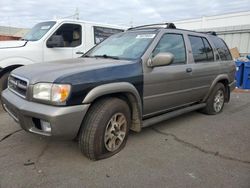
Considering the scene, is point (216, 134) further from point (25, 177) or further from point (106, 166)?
point (25, 177)

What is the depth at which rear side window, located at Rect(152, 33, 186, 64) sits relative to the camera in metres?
3.79

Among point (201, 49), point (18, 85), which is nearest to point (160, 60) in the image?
point (201, 49)

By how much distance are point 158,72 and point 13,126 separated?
2.79m

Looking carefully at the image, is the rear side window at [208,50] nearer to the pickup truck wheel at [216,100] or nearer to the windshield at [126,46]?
the pickup truck wheel at [216,100]

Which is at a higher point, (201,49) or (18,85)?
(201,49)

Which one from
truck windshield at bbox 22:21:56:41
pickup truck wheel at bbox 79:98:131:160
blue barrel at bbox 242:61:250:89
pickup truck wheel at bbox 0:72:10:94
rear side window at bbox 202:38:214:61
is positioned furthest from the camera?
blue barrel at bbox 242:61:250:89

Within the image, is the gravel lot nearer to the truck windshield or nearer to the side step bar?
the side step bar

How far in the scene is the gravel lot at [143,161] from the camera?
2.66m

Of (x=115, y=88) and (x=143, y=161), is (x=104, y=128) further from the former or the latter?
(x=143, y=161)

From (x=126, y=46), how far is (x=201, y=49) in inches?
67.8

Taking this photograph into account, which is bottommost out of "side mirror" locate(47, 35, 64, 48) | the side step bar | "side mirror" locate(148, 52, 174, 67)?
the side step bar

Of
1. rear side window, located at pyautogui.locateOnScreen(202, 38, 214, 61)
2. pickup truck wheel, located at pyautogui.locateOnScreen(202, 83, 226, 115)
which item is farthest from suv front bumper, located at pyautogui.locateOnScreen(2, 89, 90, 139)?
pickup truck wheel, located at pyautogui.locateOnScreen(202, 83, 226, 115)

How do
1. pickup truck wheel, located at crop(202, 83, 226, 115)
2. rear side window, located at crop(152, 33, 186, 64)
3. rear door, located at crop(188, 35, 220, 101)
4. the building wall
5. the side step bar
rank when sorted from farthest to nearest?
the building wall, pickup truck wheel, located at crop(202, 83, 226, 115), rear door, located at crop(188, 35, 220, 101), rear side window, located at crop(152, 33, 186, 64), the side step bar

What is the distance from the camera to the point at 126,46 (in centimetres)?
387
